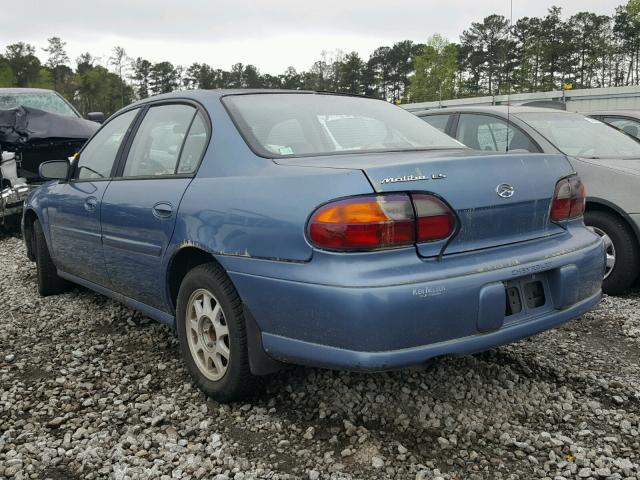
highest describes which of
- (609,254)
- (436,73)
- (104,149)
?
(436,73)

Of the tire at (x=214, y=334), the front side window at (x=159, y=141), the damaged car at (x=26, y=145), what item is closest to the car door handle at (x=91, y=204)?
the front side window at (x=159, y=141)

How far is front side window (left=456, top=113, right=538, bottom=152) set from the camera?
5257 mm

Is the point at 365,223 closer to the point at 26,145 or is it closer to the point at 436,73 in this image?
the point at 26,145

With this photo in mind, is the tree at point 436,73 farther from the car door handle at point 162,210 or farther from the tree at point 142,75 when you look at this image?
the car door handle at point 162,210

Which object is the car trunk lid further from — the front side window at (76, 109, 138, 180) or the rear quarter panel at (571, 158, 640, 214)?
the rear quarter panel at (571, 158, 640, 214)

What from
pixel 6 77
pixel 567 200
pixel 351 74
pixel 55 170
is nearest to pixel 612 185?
pixel 567 200

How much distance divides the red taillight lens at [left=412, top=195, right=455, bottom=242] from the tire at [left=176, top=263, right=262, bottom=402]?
916 mm

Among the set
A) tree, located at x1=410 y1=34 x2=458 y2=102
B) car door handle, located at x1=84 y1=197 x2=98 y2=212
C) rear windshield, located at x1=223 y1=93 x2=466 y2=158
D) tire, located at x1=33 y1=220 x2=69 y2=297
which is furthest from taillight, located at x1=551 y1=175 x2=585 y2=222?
tree, located at x1=410 y1=34 x2=458 y2=102

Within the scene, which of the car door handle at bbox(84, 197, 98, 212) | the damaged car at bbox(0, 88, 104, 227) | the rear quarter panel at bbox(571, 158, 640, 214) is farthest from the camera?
the damaged car at bbox(0, 88, 104, 227)

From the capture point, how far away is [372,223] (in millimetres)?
2260

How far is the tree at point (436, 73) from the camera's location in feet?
233

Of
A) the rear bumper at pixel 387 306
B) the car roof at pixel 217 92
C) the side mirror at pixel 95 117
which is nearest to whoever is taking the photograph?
the rear bumper at pixel 387 306

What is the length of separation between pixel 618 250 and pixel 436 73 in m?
70.4

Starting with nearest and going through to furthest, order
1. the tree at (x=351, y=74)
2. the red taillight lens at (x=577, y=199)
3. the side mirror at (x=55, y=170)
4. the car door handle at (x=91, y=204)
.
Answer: the red taillight lens at (x=577, y=199)
the car door handle at (x=91, y=204)
the side mirror at (x=55, y=170)
the tree at (x=351, y=74)
